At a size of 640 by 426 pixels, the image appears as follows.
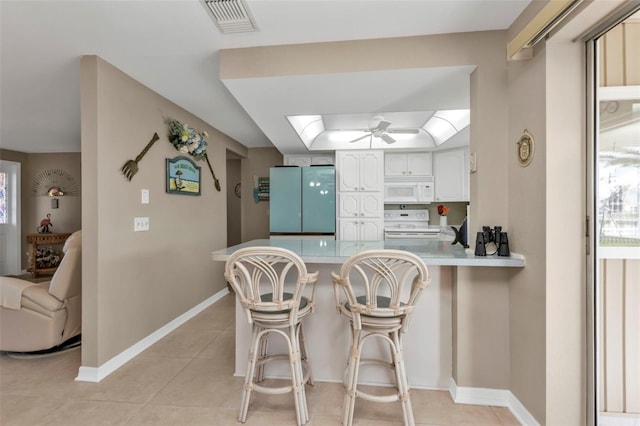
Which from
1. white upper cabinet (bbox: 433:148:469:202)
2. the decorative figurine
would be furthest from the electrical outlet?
the decorative figurine

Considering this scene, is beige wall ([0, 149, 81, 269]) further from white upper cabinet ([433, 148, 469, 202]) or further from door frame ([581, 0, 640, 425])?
door frame ([581, 0, 640, 425])

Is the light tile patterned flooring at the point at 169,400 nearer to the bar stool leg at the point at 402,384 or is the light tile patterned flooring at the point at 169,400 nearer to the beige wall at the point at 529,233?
the bar stool leg at the point at 402,384

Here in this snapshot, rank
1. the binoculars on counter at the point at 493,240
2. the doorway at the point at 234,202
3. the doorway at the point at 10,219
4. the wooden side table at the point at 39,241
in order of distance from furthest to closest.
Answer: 1. the doorway at the point at 234,202
2. the doorway at the point at 10,219
3. the wooden side table at the point at 39,241
4. the binoculars on counter at the point at 493,240

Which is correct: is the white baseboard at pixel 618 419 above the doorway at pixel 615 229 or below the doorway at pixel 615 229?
below

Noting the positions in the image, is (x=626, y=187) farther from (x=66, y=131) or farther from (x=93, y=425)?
(x=66, y=131)

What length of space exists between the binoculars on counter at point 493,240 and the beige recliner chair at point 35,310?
305cm

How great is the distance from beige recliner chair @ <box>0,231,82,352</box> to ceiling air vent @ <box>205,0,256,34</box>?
2032 millimetres

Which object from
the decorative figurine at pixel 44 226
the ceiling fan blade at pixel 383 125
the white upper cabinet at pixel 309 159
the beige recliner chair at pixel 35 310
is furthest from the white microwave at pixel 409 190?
the decorative figurine at pixel 44 226

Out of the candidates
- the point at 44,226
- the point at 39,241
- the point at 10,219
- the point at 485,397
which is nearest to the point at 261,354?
the point at 485,397

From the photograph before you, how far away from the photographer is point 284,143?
407 cm

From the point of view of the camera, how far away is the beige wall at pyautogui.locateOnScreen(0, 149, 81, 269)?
543 centimetres

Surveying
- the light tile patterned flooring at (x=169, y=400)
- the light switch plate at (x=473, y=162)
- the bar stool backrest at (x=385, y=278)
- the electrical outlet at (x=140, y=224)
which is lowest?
the light tile patterned flooring at (x=169, y=400)

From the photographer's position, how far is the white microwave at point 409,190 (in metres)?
4.72

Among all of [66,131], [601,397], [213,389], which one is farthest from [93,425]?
[66,131]
